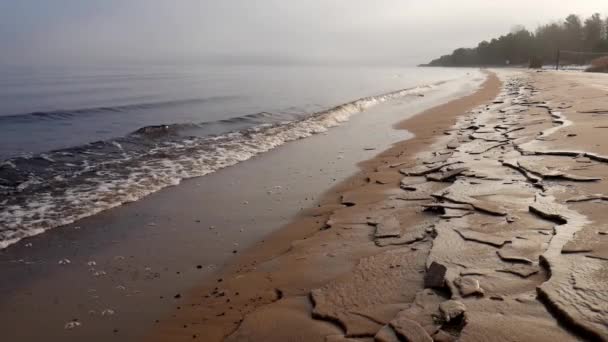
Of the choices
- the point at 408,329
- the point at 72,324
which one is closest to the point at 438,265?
the point at 408,329

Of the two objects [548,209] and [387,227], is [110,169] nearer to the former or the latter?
[387,227]

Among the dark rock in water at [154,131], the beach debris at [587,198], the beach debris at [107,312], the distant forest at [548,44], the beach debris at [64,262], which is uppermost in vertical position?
the distant forest at [548,44]

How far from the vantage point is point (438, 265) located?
2.85 meters

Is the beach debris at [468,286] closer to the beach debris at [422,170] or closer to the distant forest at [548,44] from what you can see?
the beach debris at [422,170]

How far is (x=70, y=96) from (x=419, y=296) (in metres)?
24.5

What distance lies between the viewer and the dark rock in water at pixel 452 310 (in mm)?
2324

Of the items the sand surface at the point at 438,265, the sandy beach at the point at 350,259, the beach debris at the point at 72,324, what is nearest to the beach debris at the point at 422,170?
the sandy beach at the point at 350,259

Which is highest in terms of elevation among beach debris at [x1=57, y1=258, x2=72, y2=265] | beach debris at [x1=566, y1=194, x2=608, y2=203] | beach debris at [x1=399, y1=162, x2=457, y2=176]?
beach debris at [x1=566, y1=194, x2=608, y2=203]

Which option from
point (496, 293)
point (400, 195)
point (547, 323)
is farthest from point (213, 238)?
point (547, 323)

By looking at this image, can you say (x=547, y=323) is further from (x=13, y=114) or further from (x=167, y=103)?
(x=167, y=103)

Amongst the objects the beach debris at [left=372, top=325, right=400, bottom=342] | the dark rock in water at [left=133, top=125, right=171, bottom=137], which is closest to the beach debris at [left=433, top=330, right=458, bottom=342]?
the beach debris at [left=372, top=325, right=400, bottom=342]

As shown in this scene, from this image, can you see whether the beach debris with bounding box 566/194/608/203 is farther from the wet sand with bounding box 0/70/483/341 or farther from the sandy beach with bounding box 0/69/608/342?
the wet sand with bounding box 0/70/483/341

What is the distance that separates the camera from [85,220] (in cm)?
536

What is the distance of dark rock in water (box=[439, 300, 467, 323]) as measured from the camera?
2324 mm
